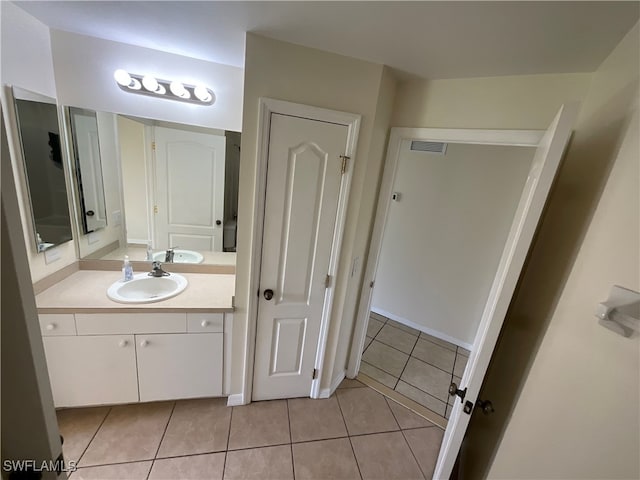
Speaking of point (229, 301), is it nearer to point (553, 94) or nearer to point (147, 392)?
point (147, 392)

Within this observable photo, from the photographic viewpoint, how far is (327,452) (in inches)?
66.0

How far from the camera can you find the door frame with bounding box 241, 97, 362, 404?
4.57 feet

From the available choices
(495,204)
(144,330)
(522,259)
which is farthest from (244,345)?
(495,204)

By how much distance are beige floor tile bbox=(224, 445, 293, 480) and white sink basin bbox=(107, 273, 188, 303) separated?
3.54 feet

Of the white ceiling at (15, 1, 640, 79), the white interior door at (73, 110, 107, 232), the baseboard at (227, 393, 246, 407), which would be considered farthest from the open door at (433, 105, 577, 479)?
the white interior door at (73, 110, 107, 232)

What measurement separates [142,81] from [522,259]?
2287 millimetres

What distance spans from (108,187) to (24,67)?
74 centimetres

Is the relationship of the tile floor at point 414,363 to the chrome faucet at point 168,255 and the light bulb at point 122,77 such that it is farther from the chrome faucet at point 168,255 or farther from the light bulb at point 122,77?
A: the light bulb at point 122,77

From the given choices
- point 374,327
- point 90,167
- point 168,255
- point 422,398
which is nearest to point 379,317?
point 374,327

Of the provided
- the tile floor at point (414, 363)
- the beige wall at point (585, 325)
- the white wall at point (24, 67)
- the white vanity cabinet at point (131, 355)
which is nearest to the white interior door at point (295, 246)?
the white vanity cabinet at point (131, 355)

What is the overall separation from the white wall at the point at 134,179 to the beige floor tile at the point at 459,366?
9.69ft

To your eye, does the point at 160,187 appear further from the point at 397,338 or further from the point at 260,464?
the point at 397,338

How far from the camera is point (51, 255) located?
1.66 metres

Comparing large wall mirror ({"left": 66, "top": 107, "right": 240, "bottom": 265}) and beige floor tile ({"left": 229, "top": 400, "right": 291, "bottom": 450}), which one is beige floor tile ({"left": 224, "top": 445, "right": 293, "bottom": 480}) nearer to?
beige floor tile ({"left": 229, "top": 400, "right": 291, "bottom": 450})
